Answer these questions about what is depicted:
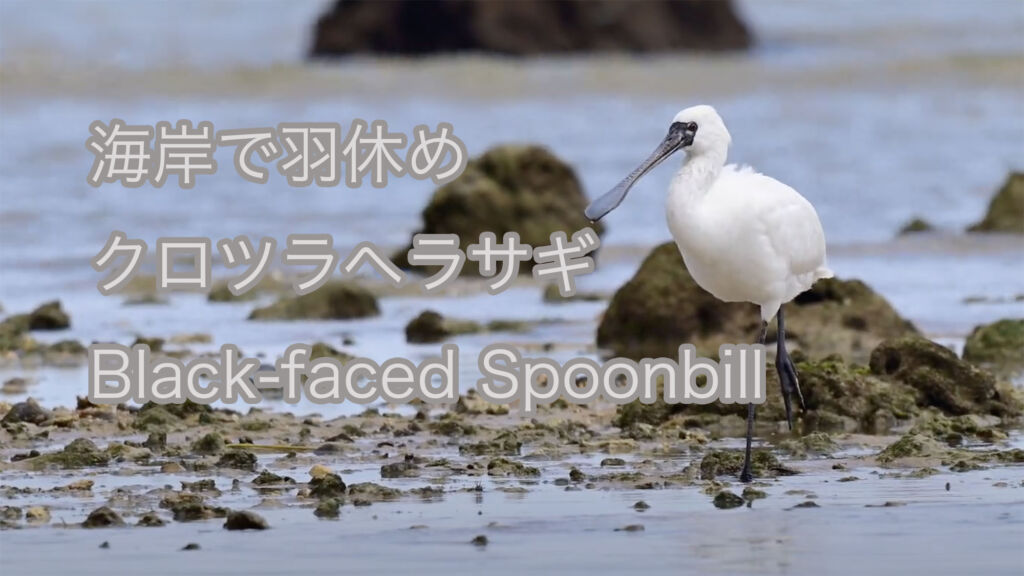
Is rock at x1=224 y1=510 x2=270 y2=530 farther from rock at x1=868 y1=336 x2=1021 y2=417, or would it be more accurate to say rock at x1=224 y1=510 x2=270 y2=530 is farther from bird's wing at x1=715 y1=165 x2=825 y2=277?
rock at x1=868 y1=336 x2=1021 y2=417

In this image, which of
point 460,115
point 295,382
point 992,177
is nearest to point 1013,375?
point 295,382

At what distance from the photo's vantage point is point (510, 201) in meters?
20.0

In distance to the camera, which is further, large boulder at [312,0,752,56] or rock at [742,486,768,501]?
large boulder at [312,0,752,56]

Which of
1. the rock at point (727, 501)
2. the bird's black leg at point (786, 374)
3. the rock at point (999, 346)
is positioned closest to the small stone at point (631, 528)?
the rock at point (727, 501)

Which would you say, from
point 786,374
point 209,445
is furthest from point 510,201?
point 209,445

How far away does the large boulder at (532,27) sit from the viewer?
62656 mm

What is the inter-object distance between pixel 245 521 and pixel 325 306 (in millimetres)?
8135

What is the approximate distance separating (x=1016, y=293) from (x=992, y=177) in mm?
10719

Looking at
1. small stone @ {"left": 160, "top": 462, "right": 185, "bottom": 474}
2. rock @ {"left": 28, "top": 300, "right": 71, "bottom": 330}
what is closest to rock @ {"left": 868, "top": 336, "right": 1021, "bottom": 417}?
small stone @ {"left": 160, "top": 462, "right": 185, "bottom": 474}

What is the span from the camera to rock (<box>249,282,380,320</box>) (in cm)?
1595

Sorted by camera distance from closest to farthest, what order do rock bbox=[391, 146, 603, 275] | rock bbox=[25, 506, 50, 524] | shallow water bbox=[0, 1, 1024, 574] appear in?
shallow water bbox=[0, 1, 1024, 574] < rock bbox=[25, 506, 50, 524] < rock bbox=[391, 146, 603, 275]

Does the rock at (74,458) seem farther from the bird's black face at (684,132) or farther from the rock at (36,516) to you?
the bird's black face at (684,132)

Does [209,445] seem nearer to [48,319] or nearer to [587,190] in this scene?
[48,319]

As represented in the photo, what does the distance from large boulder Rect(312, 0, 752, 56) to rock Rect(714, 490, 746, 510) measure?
5336cm
